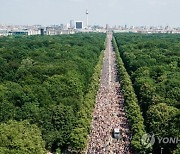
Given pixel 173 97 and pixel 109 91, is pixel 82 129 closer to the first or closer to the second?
pixel 173 97

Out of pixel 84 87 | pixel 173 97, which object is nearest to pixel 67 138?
pixel 173 97

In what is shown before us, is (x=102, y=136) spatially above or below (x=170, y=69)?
below

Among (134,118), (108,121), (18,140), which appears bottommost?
(108,121)

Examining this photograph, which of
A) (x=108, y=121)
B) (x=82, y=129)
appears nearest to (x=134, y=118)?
(x=108, y=121)

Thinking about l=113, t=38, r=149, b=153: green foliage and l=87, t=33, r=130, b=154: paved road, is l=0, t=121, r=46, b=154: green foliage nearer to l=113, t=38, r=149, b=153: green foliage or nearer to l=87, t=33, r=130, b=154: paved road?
l=87, t=33, r=130, b=154: paved road

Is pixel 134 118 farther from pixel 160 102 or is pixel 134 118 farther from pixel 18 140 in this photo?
pixel 18 140
